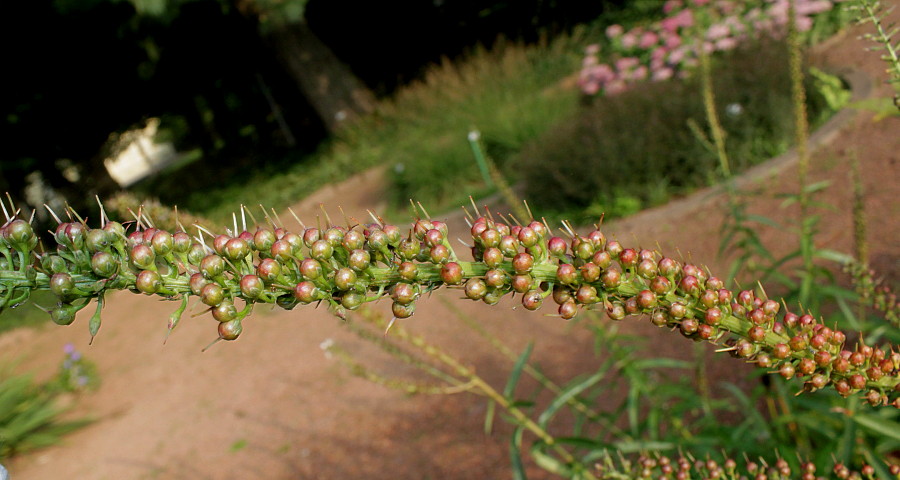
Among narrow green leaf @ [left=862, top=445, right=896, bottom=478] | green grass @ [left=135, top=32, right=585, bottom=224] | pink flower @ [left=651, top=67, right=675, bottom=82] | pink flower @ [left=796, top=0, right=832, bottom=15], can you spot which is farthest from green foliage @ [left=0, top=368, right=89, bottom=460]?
pink flower @ [left=796, top=0, right=832, bottom=15]

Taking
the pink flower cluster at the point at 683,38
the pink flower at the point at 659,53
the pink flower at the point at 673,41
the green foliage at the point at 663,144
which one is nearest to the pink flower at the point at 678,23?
the pink flower cluster at the point at 683,38

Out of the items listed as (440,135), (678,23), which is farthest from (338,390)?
(678,23)

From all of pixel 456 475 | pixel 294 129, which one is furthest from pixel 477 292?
pixel 294 129

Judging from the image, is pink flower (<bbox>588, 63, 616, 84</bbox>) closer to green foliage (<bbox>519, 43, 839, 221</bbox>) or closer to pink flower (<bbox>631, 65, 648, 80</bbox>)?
pink flower (<bbox>631, 65, 648, 80</bbox>)

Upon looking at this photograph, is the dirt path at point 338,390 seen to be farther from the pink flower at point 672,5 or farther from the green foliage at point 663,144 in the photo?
the pink flower at point 672,5

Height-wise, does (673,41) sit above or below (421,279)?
below

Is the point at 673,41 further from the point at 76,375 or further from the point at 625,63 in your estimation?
the point at 76,375

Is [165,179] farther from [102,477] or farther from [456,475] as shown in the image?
[456,475]

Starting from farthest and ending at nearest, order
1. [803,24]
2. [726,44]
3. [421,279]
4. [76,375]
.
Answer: [726,44] < [803,24] < [76,375] < [421,279]
